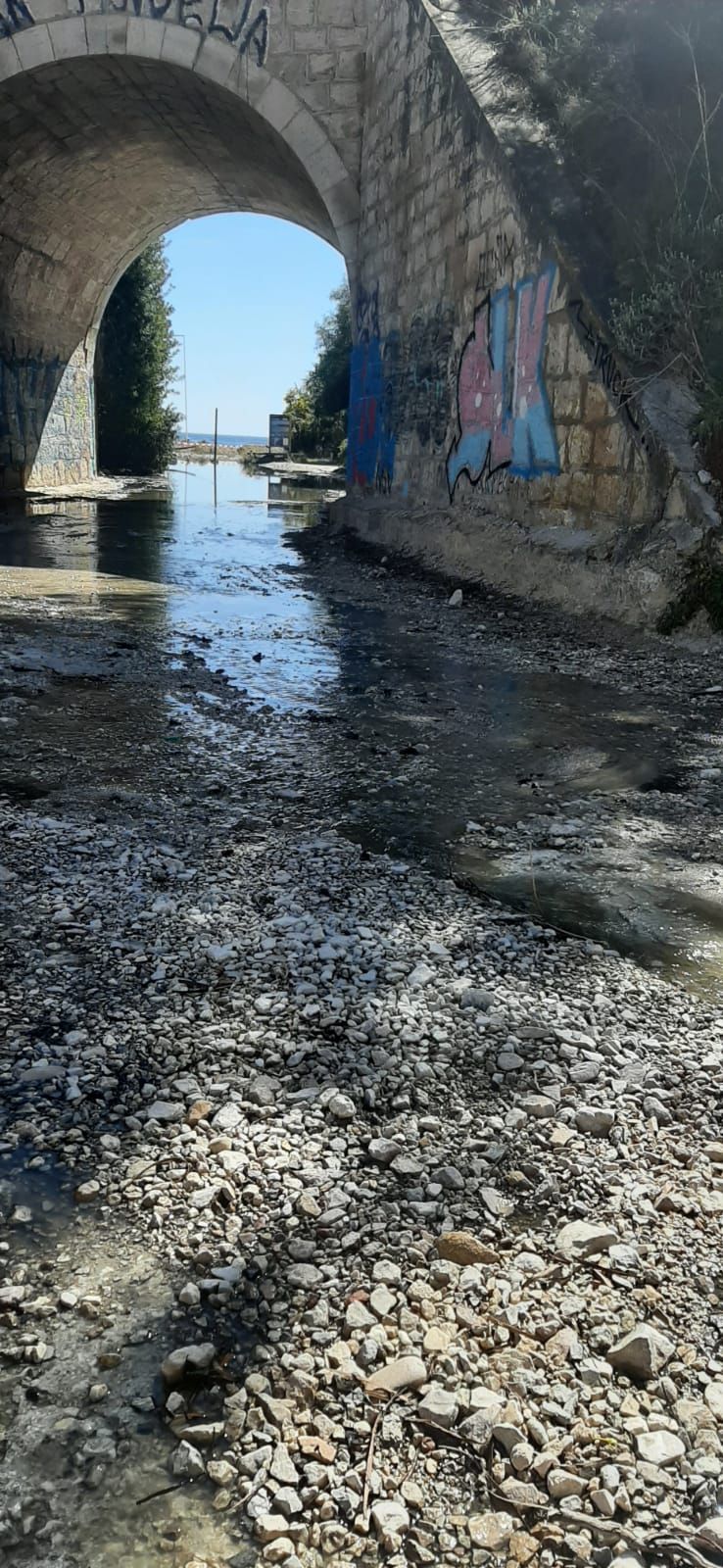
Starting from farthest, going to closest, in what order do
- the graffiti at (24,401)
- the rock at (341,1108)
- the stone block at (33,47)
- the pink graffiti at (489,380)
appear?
1. the graffiti at (24,401)
2. the stone block at (33,47)
3. the pink graffiti at (489,380)
4. the rock at (341,1108)

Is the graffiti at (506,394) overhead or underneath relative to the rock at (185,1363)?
overhead

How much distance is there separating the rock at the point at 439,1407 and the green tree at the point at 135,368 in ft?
106

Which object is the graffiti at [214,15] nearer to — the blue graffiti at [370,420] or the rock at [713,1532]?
the blue graffiti at [370,420]

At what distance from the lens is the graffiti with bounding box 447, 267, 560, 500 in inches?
327

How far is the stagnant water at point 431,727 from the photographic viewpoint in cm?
321

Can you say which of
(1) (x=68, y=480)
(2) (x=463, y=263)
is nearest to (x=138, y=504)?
(1) (x=68, y=480)

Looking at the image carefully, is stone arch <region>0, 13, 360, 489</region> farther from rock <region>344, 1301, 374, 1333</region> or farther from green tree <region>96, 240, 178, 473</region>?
rock <region>344, 1301, 374, 1333</region>

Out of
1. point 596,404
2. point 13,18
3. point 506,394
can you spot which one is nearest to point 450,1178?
point 596,404

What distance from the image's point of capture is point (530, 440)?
28.1 ft

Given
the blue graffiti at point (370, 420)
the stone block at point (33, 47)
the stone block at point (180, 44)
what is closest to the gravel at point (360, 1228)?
the blue graffiti at point (370, 420)

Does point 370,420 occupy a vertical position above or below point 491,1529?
above

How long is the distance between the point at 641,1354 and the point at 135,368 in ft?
109

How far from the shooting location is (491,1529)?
4.14ft

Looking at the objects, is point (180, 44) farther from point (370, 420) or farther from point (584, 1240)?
point (584, 1240)
